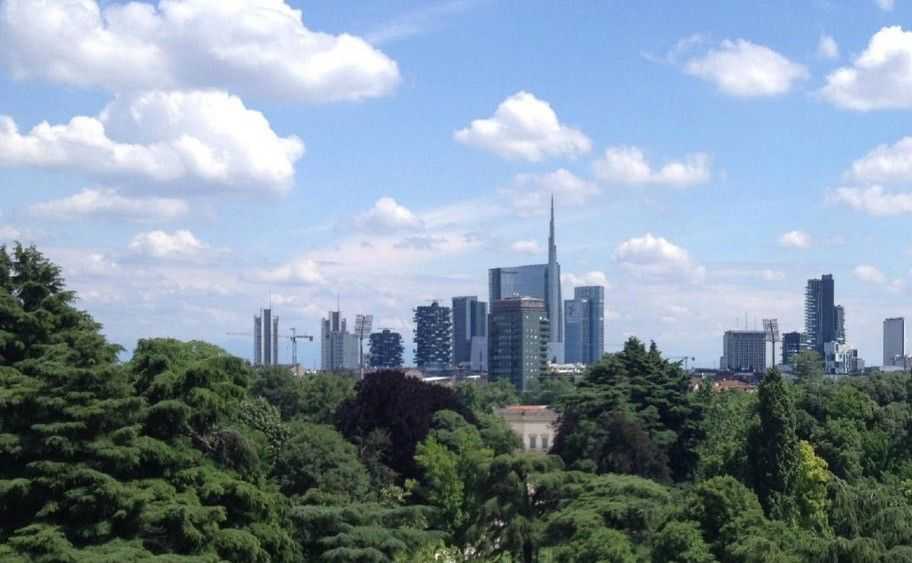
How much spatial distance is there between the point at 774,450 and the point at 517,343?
122 m

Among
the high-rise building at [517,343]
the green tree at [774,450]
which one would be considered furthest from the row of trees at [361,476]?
the high-rise building at [517,343]

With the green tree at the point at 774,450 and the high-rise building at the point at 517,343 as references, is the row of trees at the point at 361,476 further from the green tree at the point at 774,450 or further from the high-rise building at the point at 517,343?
the high-rise building at the point at 517,343

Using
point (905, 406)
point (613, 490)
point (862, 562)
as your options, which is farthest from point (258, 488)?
point (905, 406)

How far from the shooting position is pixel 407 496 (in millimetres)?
41969

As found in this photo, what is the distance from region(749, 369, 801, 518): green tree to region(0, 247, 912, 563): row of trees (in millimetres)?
65

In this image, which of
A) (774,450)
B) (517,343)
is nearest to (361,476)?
(774,450)

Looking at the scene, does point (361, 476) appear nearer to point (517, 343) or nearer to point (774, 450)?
point (774, 450)

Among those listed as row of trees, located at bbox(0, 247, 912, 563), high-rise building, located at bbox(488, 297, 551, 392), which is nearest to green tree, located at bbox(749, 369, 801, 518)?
row of trees, located at bbox(0, 247, 912, 563)

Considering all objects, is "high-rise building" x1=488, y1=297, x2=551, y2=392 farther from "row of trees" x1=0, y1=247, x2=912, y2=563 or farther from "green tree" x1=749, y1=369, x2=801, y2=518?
"green tree" x1=749, y1=369, x2=801, y2=518

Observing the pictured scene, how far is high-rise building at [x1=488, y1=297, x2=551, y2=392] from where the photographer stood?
16000 cm

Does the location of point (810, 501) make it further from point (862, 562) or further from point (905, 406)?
Answer: point (905, 406)

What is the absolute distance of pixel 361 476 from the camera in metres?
40.5

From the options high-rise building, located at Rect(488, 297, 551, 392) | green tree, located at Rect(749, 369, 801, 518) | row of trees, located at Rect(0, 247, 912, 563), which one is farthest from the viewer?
high-rise building, located at Rect(488, 297, 551, 392)

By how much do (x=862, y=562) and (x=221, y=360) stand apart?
15.9 meters
